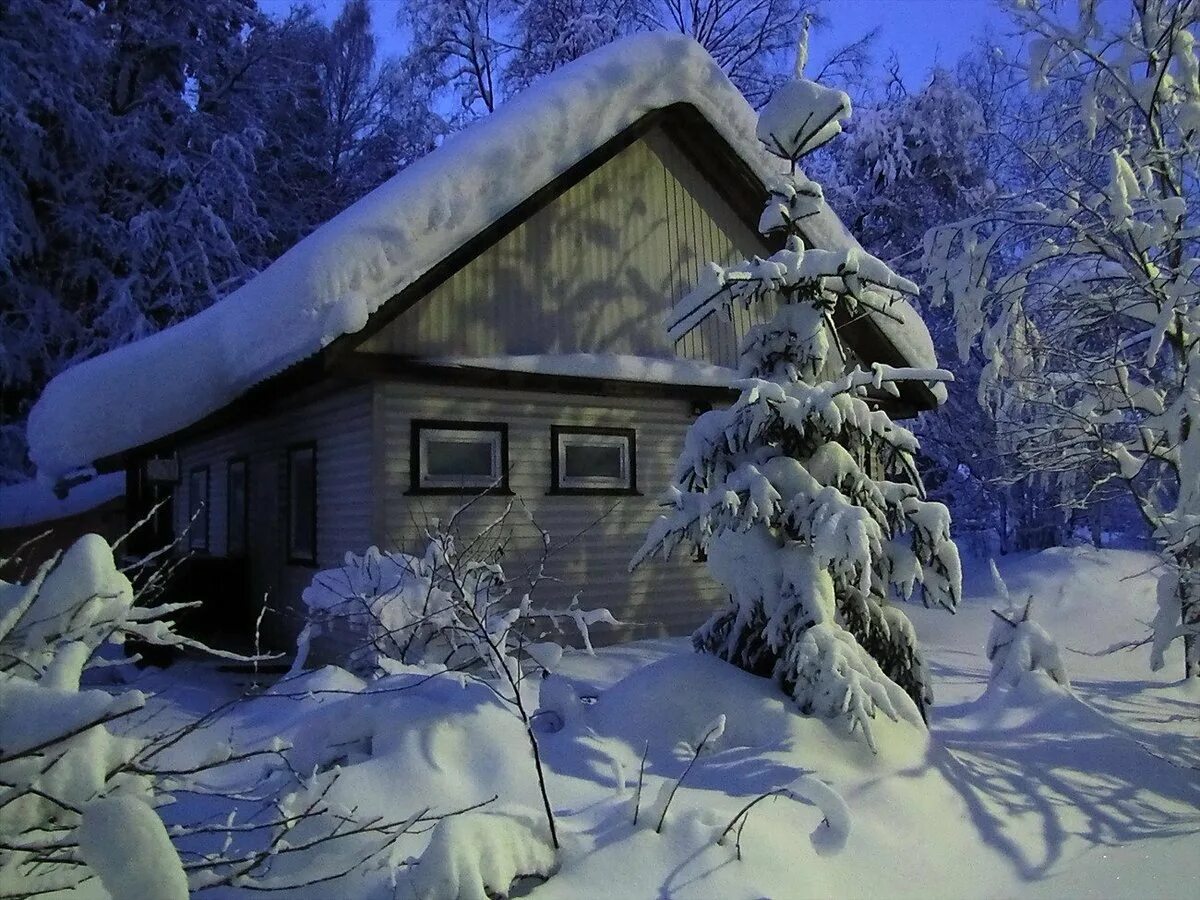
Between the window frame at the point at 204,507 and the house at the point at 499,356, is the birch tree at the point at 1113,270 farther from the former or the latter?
the window frame at the point at 204,507

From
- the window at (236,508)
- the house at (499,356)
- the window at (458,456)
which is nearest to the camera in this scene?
the house at (499,356)

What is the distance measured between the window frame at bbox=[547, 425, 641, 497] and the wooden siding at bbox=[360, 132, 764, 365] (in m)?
0.94

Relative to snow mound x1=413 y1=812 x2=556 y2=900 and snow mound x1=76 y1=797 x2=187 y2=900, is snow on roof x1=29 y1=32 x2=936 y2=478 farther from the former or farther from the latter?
snow mound x1=76 y1=797 x2=187 y2=900

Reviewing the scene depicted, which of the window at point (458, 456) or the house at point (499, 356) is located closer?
the house at point (499, 356)

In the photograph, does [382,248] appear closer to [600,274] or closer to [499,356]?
[499,356]

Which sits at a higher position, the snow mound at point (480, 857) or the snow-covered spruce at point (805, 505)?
the snow-covered spruce at point (805, 505)

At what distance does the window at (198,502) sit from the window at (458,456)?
268 inches

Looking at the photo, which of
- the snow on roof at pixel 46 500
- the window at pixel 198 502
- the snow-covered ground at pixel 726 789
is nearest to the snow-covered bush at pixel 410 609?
the snow-covered ground at pixel 726 789

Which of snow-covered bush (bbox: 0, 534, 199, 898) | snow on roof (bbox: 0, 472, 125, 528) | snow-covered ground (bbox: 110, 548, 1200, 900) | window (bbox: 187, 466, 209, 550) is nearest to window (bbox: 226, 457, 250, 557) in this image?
window (bbox: 187, 466, 209, 550)

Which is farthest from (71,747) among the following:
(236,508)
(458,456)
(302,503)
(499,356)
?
(236,508)

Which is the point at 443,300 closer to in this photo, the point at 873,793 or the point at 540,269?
the point at 540,269

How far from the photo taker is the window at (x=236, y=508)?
13008 mm

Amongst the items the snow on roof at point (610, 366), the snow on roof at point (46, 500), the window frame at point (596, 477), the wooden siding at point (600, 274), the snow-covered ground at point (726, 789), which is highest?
the wooden siding at point (600, 274)

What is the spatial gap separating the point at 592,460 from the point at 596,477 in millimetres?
210
